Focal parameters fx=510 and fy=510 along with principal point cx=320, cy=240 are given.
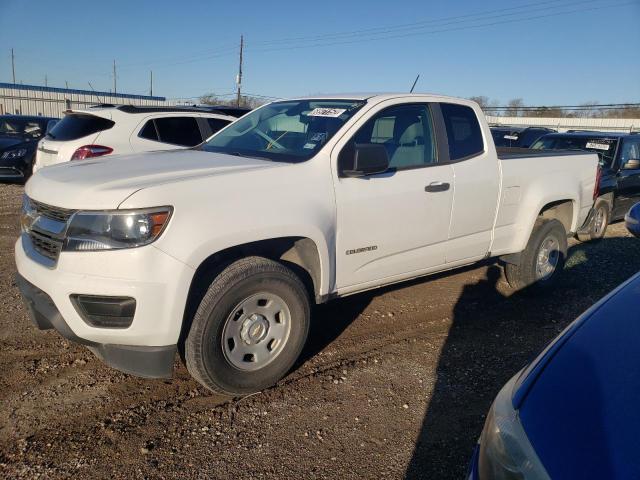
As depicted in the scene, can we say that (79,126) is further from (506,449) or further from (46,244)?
(506,449)

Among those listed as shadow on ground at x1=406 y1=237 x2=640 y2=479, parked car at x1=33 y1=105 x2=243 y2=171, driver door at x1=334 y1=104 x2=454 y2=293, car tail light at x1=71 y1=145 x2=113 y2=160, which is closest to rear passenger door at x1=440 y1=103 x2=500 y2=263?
driver door at x1=334 y1=104 x2=454 y2=293

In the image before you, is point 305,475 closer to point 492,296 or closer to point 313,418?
point 313,418

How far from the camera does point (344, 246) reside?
3525 mm

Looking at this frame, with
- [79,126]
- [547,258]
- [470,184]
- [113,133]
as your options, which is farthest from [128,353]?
[79,126]

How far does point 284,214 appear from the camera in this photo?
315cm

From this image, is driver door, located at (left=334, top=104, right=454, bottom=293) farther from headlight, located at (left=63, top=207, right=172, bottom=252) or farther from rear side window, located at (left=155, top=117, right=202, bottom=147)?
rear side window, located at (left=155, top=117, right=202, bottom=147)

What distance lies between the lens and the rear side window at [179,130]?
7777mm

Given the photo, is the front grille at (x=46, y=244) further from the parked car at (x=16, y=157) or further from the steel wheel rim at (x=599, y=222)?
the parked car at (x=16, y=157)

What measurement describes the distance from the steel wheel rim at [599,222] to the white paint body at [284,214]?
13.5 ft

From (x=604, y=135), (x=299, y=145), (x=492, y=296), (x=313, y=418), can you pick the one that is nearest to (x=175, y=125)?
(x=299, y=145)

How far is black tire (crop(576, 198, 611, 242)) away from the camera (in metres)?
8.38

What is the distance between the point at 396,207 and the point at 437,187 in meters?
0.48

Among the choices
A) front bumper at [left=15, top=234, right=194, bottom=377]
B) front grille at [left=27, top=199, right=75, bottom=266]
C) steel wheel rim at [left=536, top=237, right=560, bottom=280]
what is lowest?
steel wheel rim at [left=536, top=237, right=560, bottom=280]

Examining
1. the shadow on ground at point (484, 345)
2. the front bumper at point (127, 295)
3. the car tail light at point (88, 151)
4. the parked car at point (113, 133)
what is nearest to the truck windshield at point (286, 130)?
the front bumper at point (127, 295)
